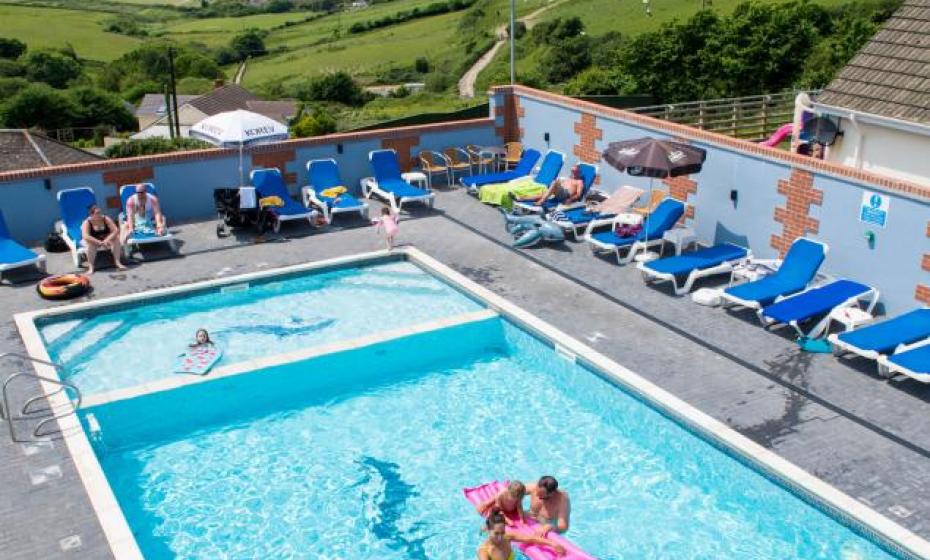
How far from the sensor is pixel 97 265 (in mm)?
13773

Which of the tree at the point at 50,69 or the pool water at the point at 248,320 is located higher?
the tree at the point at 50,69

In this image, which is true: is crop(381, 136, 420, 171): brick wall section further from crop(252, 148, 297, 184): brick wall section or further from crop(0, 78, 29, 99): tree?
crop(0, 78, 29, 99): tree

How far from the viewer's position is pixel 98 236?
1350 centimetres

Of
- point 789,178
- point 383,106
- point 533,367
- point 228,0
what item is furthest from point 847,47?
point 228,0

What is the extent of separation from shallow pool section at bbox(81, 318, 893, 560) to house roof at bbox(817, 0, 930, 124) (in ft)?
24.4

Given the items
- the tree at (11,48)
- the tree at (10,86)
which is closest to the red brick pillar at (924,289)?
the tree at (10,86)

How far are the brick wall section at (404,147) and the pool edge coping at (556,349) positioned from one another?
4084 mm

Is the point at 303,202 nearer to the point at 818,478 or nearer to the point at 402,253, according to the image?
the point at 402,253

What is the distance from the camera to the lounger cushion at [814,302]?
10.7m

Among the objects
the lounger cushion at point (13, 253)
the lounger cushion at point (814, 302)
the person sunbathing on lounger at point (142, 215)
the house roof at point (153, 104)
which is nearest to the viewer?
the lounger cushion at point (814, 302)

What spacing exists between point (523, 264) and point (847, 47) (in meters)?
27.0

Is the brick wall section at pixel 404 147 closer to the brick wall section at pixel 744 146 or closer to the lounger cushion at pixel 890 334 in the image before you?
the brick wall section at pixel 744 146

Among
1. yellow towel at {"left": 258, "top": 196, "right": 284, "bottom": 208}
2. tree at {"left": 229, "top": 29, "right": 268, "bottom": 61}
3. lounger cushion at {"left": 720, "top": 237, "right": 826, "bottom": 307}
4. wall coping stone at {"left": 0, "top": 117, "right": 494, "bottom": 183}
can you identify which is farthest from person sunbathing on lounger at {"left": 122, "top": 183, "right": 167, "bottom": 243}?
tree at {"left": 229, "top": 29, "right": 268, "bottom": 61}

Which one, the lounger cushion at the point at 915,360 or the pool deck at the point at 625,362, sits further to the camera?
the lounger cushion at the point at 915,360
